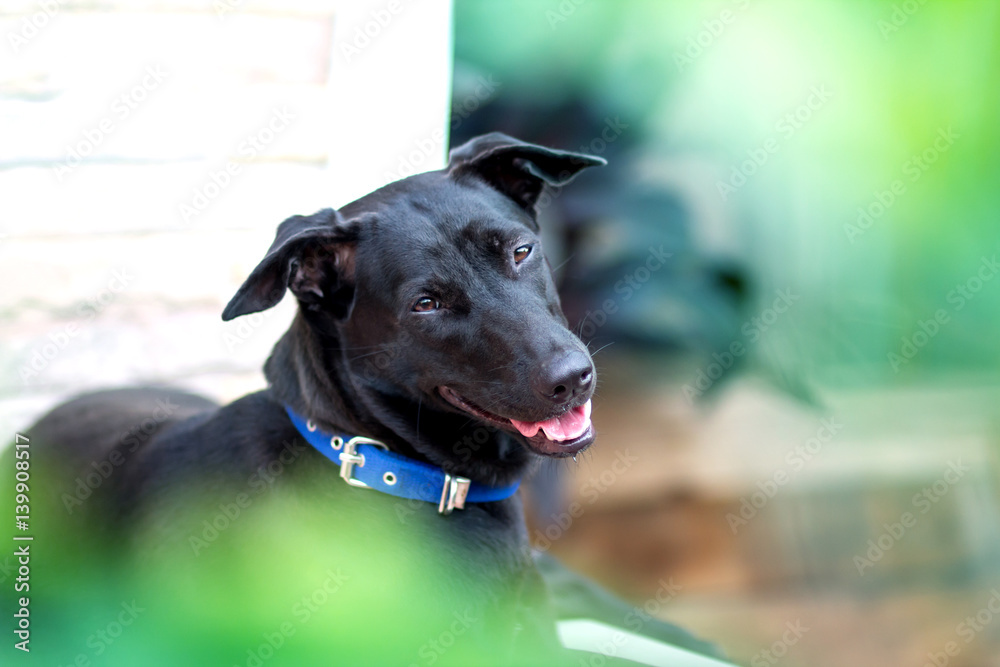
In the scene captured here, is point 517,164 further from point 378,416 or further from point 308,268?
point 378,416

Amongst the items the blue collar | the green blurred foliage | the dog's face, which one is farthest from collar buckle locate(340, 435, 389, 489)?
the green blurred foliage

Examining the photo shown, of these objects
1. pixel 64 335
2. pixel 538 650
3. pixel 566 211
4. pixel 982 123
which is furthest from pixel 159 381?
pixel 982 123

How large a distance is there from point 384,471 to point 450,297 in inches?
15.3

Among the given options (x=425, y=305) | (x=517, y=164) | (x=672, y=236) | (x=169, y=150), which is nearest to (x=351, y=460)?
(x=425, y=305)

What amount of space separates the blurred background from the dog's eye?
2.87 ft

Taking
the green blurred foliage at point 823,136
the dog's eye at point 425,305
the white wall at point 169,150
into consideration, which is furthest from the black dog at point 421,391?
the green blurred foliage at point 823,136

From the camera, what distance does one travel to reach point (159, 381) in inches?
98.8

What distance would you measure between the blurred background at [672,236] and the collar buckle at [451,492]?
1058mm

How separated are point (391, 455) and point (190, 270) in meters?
1.10

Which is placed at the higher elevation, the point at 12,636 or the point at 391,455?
the point at 391,455

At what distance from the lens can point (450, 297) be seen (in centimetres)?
164

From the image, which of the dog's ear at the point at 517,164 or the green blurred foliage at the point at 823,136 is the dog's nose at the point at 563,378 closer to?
the dog's ear at the point at 517,164

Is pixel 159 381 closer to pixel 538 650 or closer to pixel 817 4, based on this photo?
pixel 538 650

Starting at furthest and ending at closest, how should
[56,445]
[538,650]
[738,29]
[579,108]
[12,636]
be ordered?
1. [579,108]
2. [738,29]
3. [56,445]
4. [538,650]
5. [12,636]
